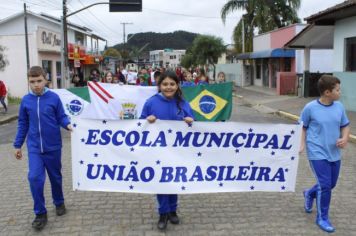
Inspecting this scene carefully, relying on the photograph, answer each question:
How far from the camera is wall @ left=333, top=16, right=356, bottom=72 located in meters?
16.5

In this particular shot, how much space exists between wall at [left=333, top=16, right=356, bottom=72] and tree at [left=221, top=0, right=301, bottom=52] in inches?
808

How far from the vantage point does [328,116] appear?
4684 millimetres

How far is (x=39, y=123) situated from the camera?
4863mm

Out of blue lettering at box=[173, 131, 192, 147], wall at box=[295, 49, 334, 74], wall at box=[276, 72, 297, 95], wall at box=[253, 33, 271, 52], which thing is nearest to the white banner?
blue lettering at box=[173, 131, 192, 147]

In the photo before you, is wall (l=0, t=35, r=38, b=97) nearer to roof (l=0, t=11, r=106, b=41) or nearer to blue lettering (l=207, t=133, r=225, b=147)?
roof (l=0, t=11, r=106, b=41)

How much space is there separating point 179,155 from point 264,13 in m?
34.9

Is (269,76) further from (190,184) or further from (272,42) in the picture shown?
(190,184)

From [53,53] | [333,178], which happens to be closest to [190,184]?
[333,178]

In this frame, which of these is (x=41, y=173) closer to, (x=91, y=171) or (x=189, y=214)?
(x=91, y=171)

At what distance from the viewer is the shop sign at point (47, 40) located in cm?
2970

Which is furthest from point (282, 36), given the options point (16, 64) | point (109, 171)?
point (109, 171)

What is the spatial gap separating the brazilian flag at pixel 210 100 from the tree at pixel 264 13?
28.2m

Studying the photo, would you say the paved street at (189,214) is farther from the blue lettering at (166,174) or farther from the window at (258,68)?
the window at (258,68)

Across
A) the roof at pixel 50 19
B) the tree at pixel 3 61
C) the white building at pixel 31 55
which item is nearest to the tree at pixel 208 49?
the roof at pixel 50 19
